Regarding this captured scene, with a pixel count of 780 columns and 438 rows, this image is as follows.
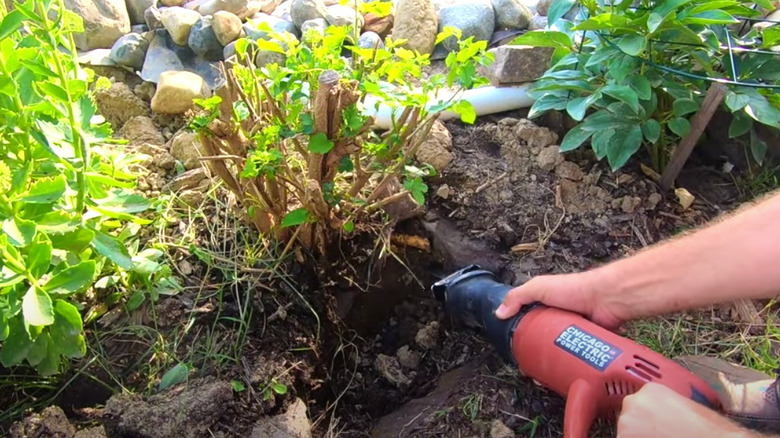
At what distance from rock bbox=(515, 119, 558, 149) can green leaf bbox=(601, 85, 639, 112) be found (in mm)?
290

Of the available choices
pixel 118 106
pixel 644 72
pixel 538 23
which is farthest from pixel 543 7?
pixel 118 106

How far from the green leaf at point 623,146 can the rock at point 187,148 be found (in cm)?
112

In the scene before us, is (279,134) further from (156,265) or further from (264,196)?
(156,265)

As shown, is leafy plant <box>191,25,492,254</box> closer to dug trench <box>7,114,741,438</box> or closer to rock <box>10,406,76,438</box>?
dug trench <box>7,114,741,438</box>

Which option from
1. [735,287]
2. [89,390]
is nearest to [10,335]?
[89,390]

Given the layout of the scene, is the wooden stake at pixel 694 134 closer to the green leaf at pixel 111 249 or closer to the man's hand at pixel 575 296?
the man's hand at pixel 575 296

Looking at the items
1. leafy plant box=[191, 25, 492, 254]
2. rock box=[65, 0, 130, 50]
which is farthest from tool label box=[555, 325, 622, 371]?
rock box=[65, 0, 130, 50]

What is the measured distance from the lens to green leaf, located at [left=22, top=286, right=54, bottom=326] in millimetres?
1066

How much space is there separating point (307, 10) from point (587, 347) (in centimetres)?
152

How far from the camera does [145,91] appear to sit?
208 centimetres

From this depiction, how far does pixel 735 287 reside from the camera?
106 centimetres

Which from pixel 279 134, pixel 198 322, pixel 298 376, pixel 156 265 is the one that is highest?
pixel 279 134

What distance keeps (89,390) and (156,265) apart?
12.6 inches

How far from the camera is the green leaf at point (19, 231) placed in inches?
42.6
